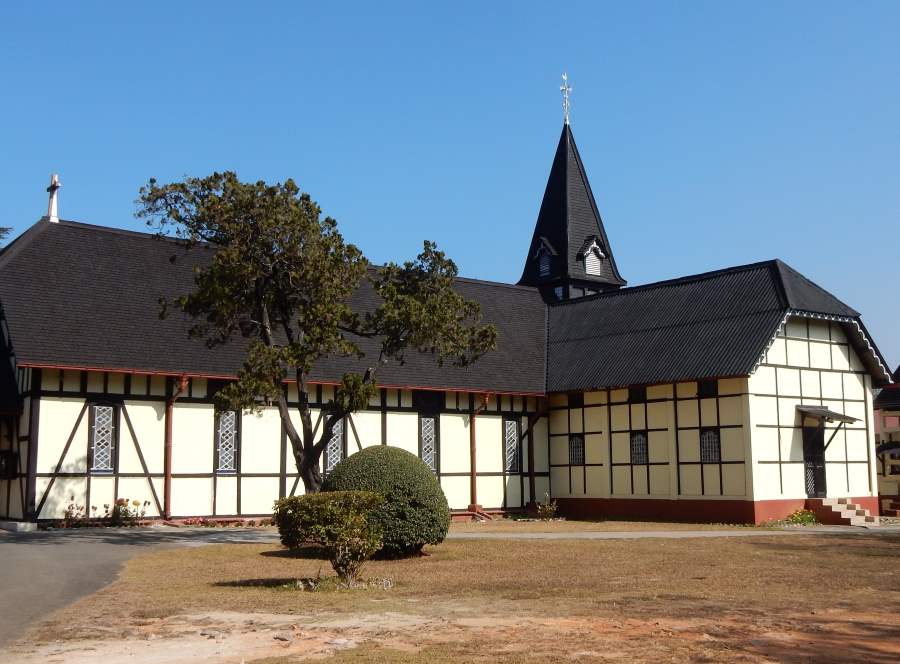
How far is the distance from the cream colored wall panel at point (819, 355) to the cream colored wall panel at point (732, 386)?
3.32 meters

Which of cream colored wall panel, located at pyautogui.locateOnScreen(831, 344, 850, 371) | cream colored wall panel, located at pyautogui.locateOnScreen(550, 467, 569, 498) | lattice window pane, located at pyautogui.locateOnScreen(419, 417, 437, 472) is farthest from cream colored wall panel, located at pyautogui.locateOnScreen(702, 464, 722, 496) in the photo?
lattice window pane, located at pyautogui.locateOnScreen(419, 417, 437, 472)

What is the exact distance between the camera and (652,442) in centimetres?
3200

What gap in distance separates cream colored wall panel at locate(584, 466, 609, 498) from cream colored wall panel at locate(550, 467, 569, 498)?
0.96m

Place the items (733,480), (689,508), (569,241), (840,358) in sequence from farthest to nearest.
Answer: (569,241) < (840,358) < (689,508) < (733,480)

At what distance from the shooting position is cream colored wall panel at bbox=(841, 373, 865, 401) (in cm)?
3253

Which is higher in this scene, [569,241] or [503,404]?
[569,241]

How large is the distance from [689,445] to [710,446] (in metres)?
0.72

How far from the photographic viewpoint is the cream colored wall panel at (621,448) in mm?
32719

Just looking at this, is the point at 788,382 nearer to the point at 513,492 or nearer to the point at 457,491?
the point at 513,492

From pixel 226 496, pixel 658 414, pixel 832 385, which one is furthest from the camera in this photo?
pixel 832 385

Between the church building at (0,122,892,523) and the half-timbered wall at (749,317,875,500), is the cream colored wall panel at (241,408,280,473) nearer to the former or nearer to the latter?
the church building at (0,122,892,523)

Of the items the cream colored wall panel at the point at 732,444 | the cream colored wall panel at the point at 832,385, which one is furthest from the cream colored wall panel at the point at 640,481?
the cream colored wall panel at the point at 832,385

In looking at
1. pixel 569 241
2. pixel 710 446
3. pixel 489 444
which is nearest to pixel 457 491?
pixel 489 444

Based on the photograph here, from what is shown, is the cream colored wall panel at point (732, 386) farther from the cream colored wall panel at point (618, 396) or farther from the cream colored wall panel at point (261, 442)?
the cream colored wall panel at point (261, 442)
